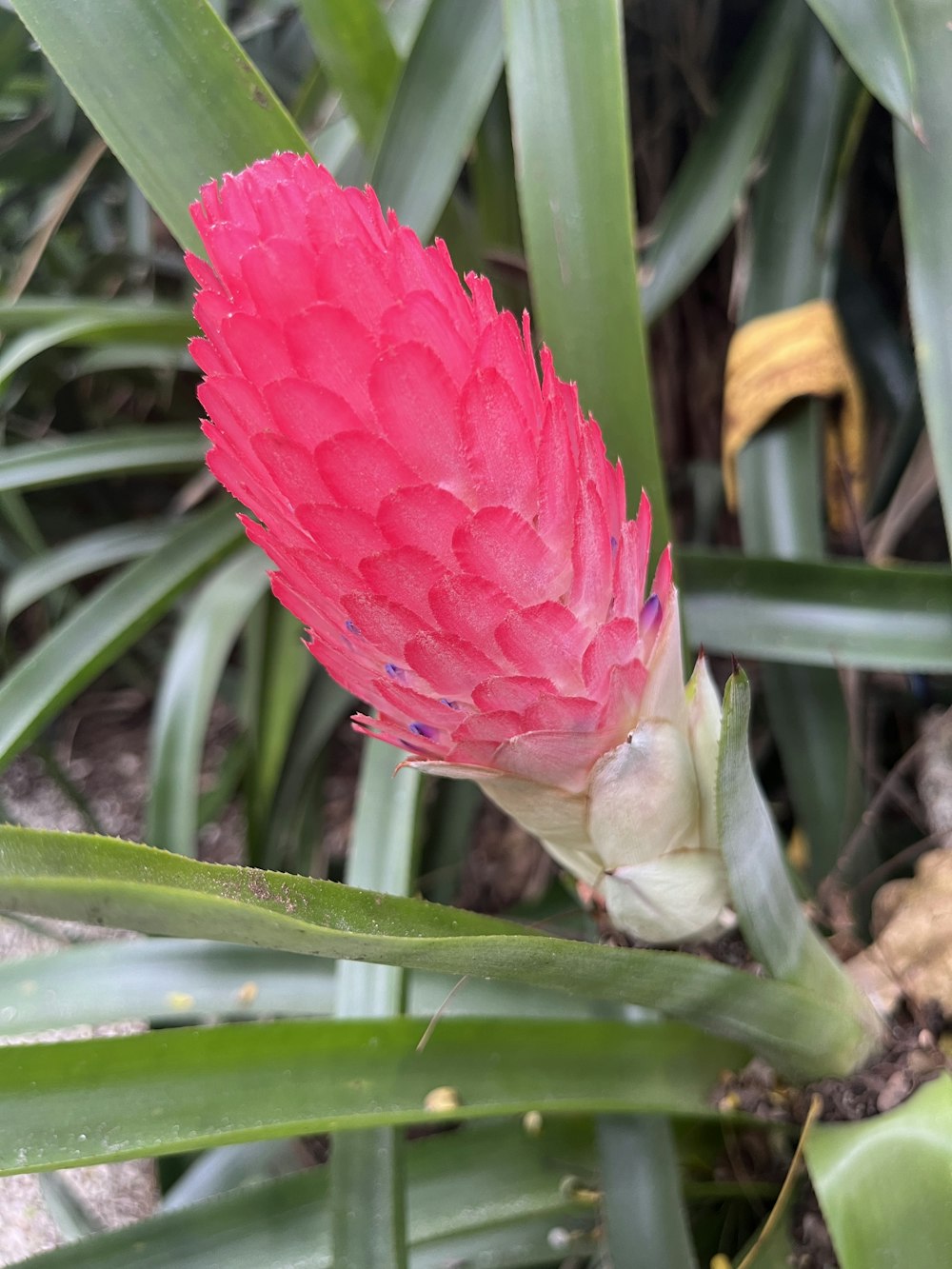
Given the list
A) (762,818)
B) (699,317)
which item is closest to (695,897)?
(762,818)

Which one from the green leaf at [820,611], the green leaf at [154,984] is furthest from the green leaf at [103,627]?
the green leaf at [820,611]

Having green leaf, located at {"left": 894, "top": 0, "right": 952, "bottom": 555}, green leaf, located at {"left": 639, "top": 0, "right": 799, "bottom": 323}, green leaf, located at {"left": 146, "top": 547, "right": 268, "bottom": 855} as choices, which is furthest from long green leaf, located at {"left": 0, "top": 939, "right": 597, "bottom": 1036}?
green leaf, located at {"left": 639, "top": 0, "right": 799, "bottom": 323}

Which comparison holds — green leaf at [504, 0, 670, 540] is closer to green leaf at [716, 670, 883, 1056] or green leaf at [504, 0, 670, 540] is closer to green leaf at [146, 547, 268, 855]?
green leaf at [716, 670, 883, 1056]

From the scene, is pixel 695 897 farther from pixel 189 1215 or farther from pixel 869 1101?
pixel 189 1215

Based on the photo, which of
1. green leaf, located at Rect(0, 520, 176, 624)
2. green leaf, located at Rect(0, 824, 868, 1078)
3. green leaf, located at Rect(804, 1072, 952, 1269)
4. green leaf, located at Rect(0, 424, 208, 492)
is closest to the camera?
green leaf, located at Rect(0, 824, 868, 1078)

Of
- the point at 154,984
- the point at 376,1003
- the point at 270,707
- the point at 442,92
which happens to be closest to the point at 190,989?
the point at 154,984

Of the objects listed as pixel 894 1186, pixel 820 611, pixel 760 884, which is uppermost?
pixel 820 611

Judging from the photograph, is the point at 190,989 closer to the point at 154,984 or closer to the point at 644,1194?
the point at 154,984
